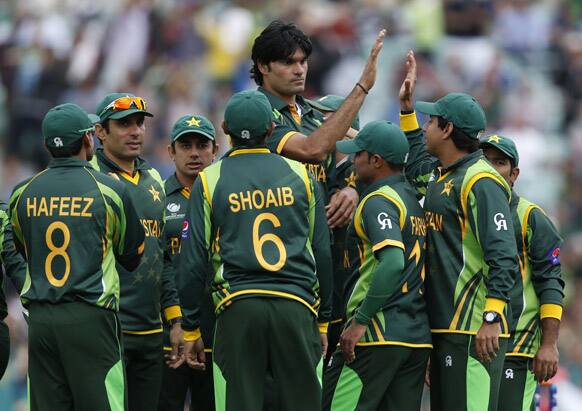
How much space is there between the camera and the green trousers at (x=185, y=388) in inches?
368

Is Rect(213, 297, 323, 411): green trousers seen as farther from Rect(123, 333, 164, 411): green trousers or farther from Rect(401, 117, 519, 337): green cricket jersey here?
Rect(123, 333, 164, 411): green trousers

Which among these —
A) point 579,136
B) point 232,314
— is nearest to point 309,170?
point 232,314

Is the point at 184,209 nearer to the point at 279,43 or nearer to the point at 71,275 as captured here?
the point at 279,43

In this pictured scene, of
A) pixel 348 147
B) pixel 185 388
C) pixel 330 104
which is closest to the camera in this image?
pixel 348 147

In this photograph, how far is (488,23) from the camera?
18688 millimetres

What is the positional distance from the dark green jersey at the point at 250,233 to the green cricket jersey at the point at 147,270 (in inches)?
39.1

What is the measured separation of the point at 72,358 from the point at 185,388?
1619mm

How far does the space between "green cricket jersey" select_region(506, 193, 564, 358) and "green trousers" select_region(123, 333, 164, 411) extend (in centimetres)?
243

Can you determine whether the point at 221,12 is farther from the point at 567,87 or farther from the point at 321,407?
the point at 321,407

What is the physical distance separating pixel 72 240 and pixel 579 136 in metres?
10.7

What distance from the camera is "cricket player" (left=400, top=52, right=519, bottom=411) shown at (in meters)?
8.30

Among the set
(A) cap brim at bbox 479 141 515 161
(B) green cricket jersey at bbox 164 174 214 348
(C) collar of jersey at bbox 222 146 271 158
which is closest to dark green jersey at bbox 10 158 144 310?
(C) collar of jersey at bbox 222 146 271 158

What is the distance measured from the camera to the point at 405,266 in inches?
337

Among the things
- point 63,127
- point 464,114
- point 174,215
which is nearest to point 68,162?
point 63,127
